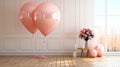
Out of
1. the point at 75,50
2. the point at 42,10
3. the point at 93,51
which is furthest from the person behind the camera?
the point at 75,50

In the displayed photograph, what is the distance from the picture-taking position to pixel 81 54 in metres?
8.15

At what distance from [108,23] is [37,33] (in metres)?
2.35

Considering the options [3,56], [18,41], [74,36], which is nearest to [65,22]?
[74,36]

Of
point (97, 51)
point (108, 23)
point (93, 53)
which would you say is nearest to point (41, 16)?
point (93, 53)

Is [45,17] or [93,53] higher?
[45,17]

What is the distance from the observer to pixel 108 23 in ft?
27.9

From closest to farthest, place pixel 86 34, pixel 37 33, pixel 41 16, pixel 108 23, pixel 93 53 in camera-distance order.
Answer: pixel 41 16 < pixel 93 53 < pixel 86 34 < pixel 37 33 < pixel 108 23

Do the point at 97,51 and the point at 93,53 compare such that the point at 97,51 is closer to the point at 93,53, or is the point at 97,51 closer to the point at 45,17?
the point at 93,53

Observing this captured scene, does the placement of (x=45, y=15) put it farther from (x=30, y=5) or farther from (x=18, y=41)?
(x=18, y=41)

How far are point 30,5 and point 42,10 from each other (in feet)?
1.78

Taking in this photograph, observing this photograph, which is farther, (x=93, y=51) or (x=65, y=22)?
(x=65, y=22)

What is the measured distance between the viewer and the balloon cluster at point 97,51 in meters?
7.71

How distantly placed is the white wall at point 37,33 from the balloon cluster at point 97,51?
64 centimetres

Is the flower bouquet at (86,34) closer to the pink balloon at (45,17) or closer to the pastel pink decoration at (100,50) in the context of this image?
the pastel pink decoration at (100,50)
